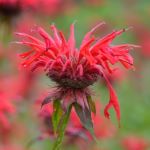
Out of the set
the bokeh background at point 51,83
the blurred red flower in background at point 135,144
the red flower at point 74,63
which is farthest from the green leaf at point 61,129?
the blurred red flower in background at point 135,144

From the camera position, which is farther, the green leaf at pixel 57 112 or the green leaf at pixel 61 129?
the green leaf at pixel 57 112

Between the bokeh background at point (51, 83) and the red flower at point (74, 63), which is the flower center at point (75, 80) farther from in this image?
the bokeh background at point (51, 83)

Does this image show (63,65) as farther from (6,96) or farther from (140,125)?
(140,125)

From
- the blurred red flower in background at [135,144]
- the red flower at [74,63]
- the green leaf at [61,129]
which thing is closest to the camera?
the green leaf at [61,129]

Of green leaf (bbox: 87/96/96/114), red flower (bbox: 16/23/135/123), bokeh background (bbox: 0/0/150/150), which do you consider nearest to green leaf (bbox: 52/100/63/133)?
red flower (bbox: 16/23/135/123)

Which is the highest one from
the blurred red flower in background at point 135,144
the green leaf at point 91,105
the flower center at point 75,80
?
the flower center at point 75,80

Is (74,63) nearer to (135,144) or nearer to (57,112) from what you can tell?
(57,112)

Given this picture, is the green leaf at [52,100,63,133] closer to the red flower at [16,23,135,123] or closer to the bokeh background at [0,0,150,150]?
the red flower at [16,23,135,123]

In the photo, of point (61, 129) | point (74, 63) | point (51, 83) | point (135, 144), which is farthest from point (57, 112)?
point (135, 144)
